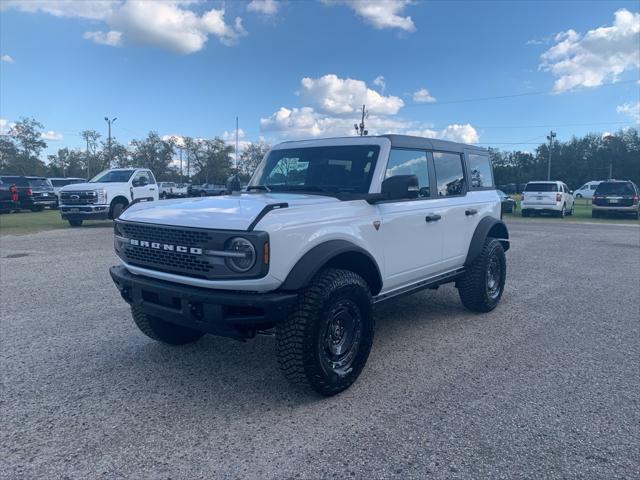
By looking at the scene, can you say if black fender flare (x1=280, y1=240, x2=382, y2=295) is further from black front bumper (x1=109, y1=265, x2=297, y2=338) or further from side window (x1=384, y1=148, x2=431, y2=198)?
side window (x1=384, y1=148, x2=431, y2=198)

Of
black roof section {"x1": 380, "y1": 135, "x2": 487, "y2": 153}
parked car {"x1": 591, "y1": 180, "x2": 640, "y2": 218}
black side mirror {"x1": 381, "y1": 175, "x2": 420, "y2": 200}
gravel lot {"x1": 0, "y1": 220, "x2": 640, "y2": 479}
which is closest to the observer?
gravel lot {"x1": 0, "y1": 220, "x2": 640, "y2": 479}

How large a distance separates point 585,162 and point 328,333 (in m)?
91.7

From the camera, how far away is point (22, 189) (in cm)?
2297

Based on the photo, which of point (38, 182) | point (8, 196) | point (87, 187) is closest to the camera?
point (87, 187)

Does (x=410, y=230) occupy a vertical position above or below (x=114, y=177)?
below

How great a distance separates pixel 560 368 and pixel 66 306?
5700mm

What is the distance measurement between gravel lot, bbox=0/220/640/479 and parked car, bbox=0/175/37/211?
20215 millimetres

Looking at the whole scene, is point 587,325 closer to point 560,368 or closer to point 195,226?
point 560,368

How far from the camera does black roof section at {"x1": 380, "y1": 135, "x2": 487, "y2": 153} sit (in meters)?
4.55

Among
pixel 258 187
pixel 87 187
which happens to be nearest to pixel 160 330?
pixel 258 187

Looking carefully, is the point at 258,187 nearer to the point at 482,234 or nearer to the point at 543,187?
the point at 482,234

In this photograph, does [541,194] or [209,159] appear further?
[209,159]

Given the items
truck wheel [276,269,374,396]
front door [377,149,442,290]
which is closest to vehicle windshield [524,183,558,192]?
front door [377,149,442,290]

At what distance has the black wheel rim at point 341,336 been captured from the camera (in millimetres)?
3459
